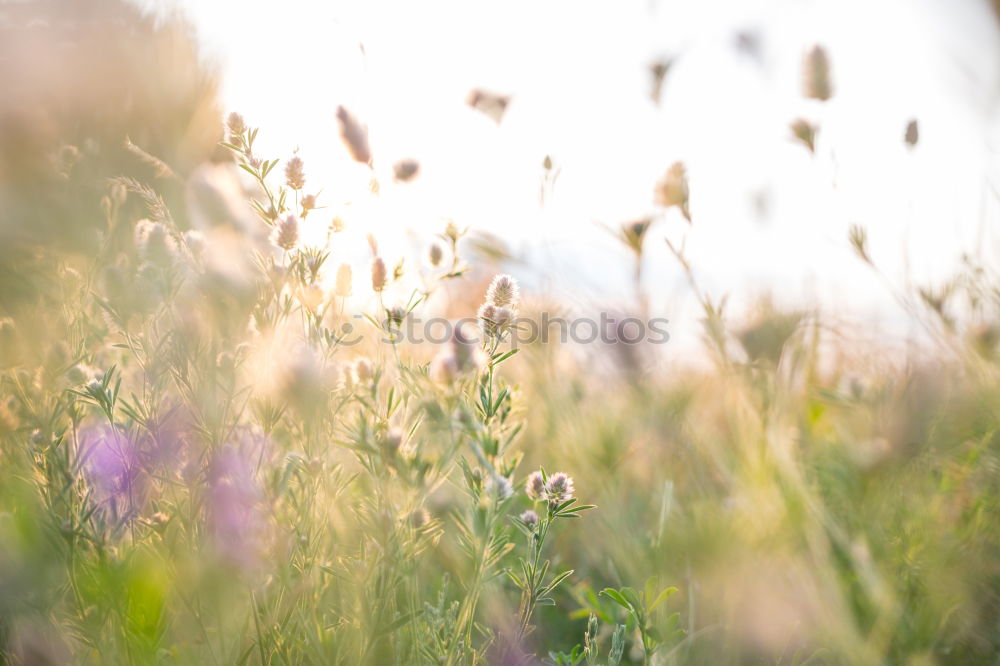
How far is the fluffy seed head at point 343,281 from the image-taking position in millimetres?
931

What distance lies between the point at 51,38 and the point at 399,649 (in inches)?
364

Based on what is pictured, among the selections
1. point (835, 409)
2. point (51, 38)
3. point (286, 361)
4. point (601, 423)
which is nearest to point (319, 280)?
point (286, 361)

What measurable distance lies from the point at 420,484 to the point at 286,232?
38 cm

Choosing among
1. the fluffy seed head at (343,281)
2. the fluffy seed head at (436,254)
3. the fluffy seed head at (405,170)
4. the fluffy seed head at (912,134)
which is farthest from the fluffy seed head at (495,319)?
the fluffy seed head at (912,134)

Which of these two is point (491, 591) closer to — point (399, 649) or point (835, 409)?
point (399, 649)

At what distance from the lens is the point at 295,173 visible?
90cm

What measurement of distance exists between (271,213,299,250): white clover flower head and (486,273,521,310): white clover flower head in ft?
0.90

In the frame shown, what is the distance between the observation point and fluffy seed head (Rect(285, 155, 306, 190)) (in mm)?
896

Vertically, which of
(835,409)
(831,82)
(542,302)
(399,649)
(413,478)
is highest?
(831,82)

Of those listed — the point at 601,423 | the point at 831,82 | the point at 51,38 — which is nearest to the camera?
the point at 601,423

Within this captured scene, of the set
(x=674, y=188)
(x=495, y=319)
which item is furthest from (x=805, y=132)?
(x=495, y=319)

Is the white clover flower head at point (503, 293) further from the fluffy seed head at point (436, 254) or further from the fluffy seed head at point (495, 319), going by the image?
the fluffy seed head at point (436, 254)

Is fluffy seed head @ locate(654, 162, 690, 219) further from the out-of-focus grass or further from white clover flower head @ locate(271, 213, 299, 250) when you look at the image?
white clover flower head @ locate(271, 213, 299, 250)

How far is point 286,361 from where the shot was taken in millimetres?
749
